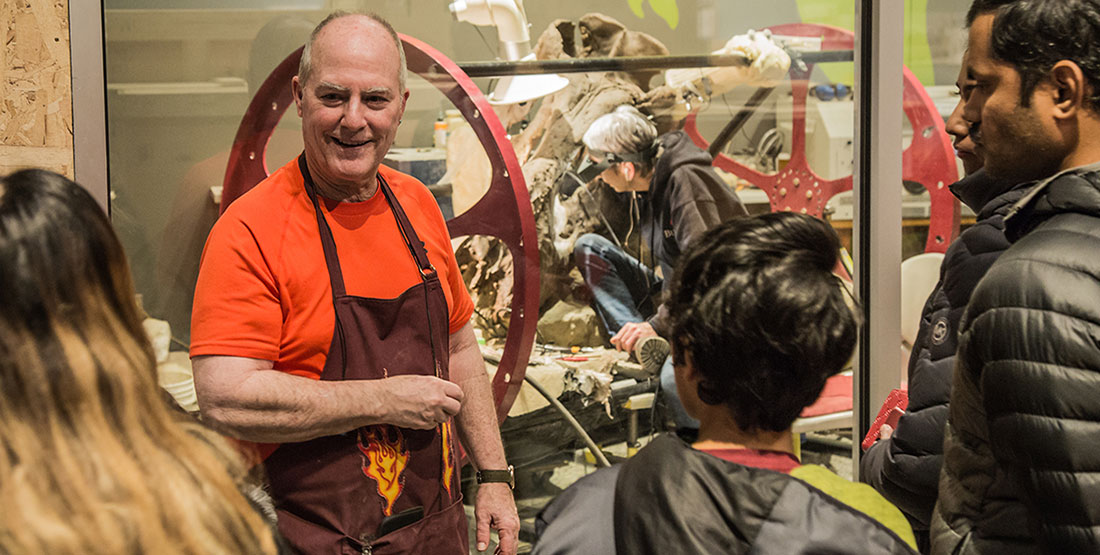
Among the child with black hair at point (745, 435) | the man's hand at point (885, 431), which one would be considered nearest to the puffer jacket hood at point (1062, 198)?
the child with black hair at point (745, 435)

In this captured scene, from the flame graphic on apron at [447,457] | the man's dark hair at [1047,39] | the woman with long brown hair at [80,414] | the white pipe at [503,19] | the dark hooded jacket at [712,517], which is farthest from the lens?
the white pipe at [503,19]

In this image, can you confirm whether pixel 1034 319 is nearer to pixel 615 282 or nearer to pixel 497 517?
pixel 497 517

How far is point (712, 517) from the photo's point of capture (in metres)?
0.99

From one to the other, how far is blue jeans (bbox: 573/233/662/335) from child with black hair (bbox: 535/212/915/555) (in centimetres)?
131

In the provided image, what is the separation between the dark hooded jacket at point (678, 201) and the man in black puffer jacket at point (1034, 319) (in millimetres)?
1152

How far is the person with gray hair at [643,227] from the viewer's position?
8.09ft

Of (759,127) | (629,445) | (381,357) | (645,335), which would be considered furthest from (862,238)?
(381,357)

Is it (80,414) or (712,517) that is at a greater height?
(80,414)

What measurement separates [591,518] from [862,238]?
174 centimetres

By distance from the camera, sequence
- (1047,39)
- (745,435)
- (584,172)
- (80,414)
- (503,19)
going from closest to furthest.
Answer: (80,414) < (745,435) < (1047,39) < (503,19) < (584,172)

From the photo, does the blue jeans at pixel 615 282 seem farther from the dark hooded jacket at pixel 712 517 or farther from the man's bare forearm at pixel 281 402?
the dark hooded jacket at pixel 712 517

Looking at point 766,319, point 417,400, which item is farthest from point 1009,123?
point 417,400

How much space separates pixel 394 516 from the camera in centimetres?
164

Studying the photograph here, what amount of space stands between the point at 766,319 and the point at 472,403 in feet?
3.05
